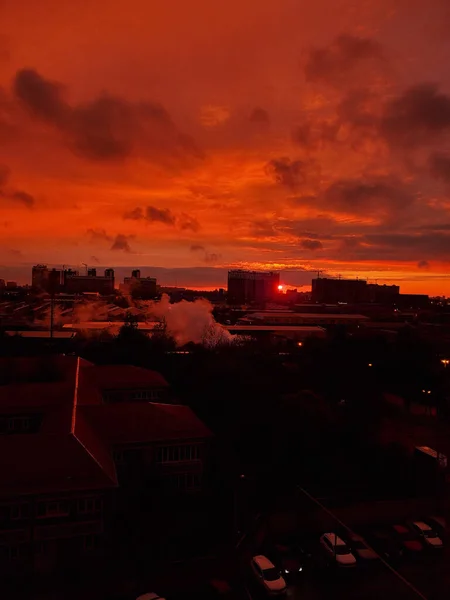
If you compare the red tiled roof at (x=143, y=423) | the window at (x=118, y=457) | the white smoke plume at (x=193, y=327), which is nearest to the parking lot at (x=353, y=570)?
the red tiled roof at (x=143, y=423)

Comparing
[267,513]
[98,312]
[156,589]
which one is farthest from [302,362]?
[98,312]

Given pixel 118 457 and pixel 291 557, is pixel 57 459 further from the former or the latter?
pixel 291 557

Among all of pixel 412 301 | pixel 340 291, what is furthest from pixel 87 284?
pixel 412 301

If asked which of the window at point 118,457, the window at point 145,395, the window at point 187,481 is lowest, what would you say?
the window at point 187,481

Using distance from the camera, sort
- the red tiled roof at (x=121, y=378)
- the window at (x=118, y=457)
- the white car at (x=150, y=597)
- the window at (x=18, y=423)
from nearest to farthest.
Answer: the white car at (x=150, y=597) < the window at (x=118, y=457) < the window at (x=18, y=423) < the red tiled roof at (x=121, y=378)

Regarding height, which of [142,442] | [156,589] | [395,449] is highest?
[142,442]

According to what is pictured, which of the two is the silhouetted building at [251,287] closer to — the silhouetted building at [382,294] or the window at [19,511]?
the silhouetted building at [382,294]

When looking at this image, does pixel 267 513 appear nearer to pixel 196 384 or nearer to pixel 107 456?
pixel 107 456
